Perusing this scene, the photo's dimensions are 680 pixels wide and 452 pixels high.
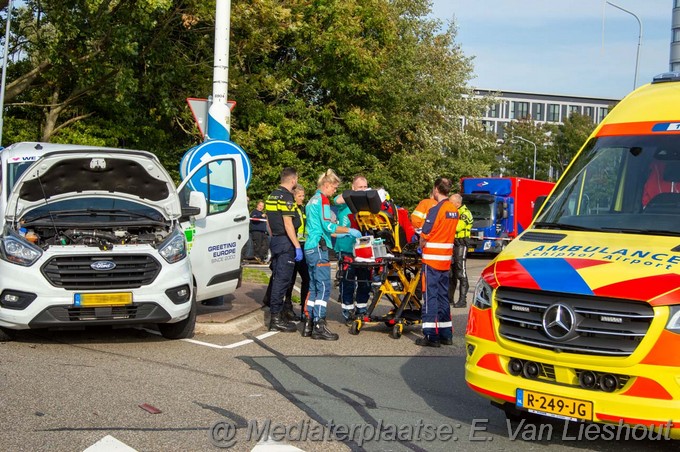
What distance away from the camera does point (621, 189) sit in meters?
7.00

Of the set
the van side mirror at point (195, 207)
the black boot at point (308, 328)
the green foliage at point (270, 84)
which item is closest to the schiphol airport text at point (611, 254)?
the black boot at point (308, 328)

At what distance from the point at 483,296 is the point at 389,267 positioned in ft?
16.4

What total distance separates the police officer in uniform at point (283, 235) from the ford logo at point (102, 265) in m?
2.34

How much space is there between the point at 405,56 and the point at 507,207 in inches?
295

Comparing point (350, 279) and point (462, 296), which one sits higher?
point (350, 279)

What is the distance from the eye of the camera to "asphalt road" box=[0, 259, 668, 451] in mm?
6219

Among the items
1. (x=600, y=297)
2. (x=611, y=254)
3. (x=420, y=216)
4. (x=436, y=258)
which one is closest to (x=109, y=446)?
(x=600, y=297)

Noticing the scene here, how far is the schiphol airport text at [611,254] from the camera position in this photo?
570 centimetres

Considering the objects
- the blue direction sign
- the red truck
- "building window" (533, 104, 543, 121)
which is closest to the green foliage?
the red truck

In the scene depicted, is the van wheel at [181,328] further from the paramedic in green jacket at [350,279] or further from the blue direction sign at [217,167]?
the paramedic in green jacket at [350,279]

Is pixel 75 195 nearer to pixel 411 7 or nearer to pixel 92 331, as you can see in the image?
pixel 92 331

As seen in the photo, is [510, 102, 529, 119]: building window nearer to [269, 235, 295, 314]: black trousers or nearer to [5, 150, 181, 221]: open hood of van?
[269, 235, 295, 314]: black trousers

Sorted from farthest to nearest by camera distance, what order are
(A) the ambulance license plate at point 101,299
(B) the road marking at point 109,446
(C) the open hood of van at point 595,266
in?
(A) the ambulance license plate at point 101,299 < (B) the road marking at point 109,446 < (C) the open hood of van at point 595,266

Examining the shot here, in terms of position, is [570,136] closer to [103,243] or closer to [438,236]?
[438,236]
